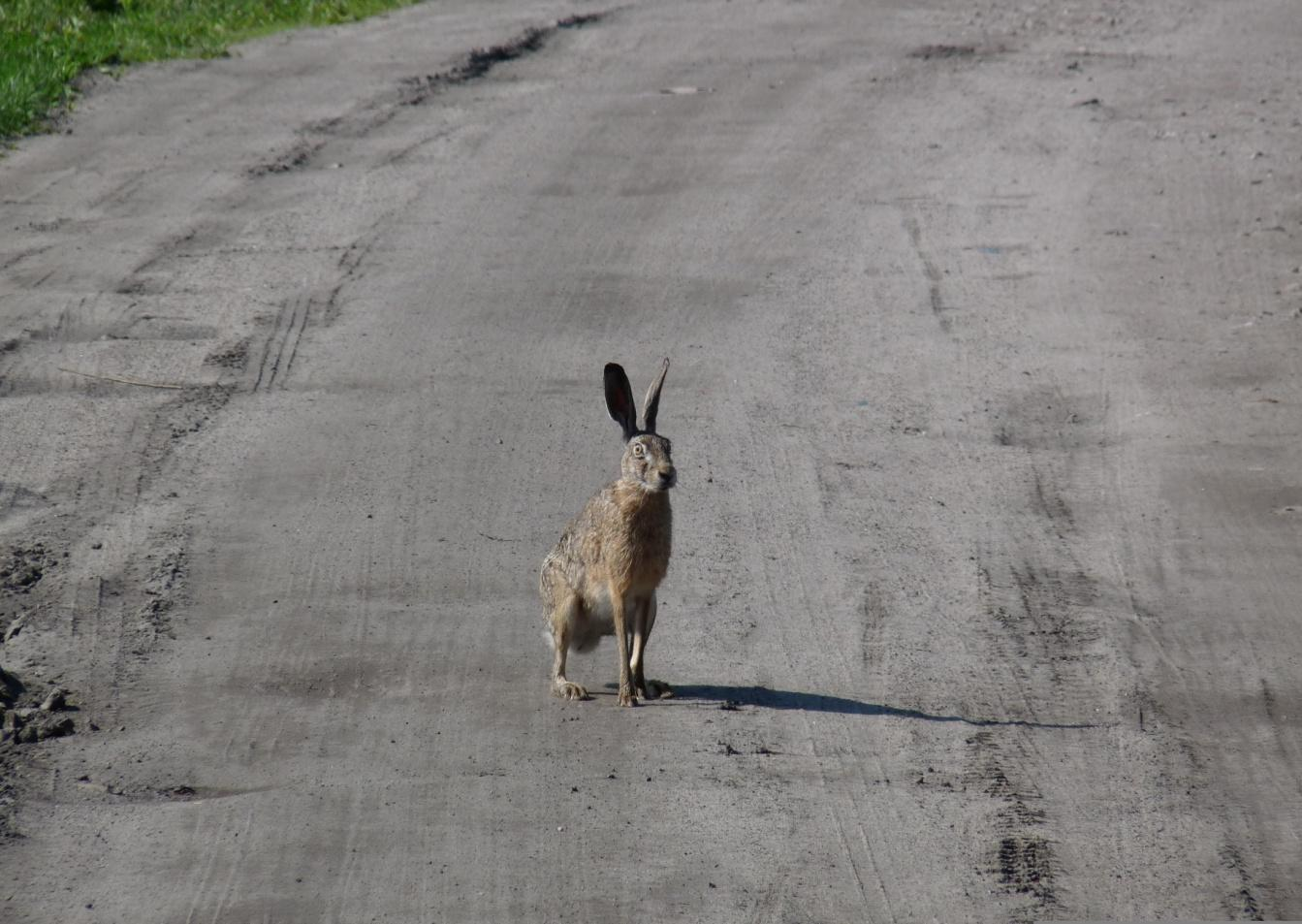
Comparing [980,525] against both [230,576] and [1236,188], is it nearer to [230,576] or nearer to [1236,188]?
[230,576]

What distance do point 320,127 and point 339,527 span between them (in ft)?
25.7

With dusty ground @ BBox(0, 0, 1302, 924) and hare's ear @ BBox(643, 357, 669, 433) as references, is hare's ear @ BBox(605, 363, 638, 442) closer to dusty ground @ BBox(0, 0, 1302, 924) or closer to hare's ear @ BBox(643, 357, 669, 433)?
hare's ear @ BBox(643, 357, 669, 433)

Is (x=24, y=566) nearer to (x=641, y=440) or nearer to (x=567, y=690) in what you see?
(x=567, y=690)

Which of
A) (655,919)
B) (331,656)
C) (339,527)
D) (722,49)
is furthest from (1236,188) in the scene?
(655,919)

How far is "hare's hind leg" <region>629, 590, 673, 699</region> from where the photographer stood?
7.41 meters

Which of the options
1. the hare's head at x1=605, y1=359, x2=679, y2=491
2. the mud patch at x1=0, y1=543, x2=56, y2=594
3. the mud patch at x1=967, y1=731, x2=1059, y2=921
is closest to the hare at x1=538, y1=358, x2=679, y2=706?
the hare's head at x1=605, y1=359, x2=679, y2=491

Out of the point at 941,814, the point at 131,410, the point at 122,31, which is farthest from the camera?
the point at 122,31

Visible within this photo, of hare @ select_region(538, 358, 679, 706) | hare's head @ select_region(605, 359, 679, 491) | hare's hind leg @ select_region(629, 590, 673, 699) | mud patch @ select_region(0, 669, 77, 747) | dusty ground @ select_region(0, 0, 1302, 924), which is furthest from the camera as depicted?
hare's hind leg @ select_region(629, 590, 673, 699)

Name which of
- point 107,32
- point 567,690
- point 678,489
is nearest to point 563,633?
point 567,690

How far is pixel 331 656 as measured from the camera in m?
7.74

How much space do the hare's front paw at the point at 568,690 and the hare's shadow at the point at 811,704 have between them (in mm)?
390

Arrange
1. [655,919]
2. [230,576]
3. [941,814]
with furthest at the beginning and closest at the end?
[230,576] < [941,814] < [655,919]

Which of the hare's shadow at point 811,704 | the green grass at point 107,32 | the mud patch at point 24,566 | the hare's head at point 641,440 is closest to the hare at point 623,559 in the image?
the hare's head at point 641,440

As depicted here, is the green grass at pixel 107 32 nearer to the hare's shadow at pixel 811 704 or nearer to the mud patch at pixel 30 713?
the mud patch at pixel 30 713
